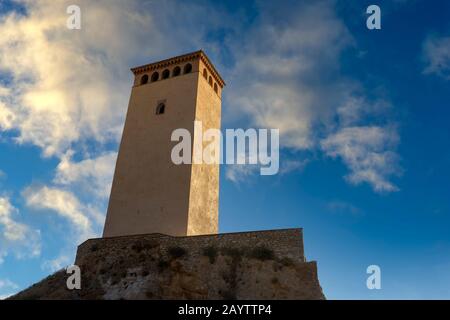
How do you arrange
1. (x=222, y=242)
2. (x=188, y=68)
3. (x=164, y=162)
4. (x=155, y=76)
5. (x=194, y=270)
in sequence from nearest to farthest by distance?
(x=194, y=270) < (x=222, y=242) < (x=164, y=162) < (x=188, y=68) < (x=155, y=76)

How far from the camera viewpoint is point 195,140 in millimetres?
24641

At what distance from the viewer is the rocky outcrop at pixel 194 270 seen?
17.2m

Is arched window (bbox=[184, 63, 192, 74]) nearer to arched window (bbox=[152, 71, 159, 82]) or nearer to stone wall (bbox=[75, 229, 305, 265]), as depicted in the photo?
arched window (bbox=[152, 71, 159, 82])

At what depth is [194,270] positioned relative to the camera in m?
18.4

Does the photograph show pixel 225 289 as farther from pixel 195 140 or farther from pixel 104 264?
pixel 195 140

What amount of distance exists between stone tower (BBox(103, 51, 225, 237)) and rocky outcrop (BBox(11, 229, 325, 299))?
2.75m

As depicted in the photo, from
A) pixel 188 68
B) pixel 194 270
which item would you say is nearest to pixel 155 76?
pixel 188 68

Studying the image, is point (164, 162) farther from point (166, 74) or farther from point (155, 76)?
point (155, 76)

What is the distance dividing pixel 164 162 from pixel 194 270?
26.4 feet

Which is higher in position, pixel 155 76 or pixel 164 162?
pixel 155 76

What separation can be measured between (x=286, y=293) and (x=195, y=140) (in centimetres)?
1126

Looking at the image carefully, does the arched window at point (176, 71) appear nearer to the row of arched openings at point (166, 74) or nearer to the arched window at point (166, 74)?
the row of arched openings at point (166, 74)

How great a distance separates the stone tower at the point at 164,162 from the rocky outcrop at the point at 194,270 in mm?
2755
